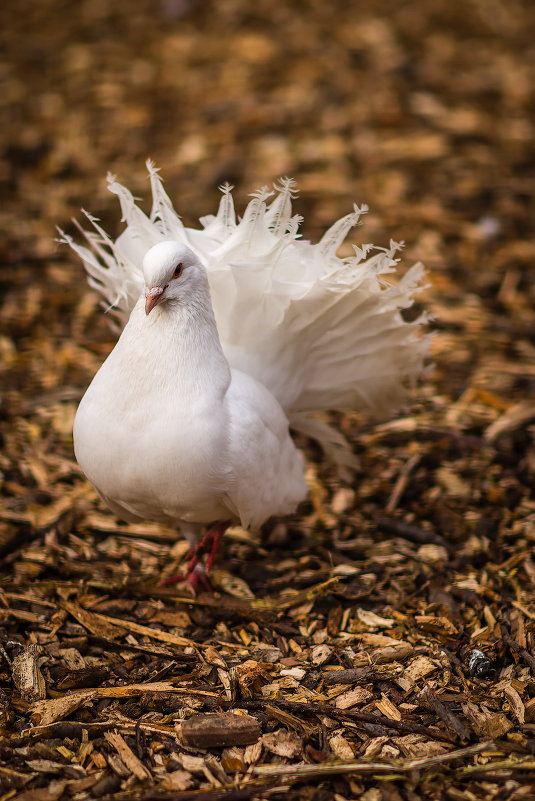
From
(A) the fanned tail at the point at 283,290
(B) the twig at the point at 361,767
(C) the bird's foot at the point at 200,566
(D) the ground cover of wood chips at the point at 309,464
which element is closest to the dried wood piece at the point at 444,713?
(D) the ground cover of wood chips at the point at 309,464

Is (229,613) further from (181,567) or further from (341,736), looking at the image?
(341,736)

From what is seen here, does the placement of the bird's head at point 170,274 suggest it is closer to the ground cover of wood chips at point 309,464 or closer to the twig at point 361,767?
the ground cover of wood chips at point 309,464

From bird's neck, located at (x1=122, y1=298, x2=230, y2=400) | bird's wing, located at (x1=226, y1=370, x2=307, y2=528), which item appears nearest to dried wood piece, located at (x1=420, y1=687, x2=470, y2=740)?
bird's wing, located at (x1=226, y1=370, x2=307, y2=528)

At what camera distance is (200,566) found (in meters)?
4.18

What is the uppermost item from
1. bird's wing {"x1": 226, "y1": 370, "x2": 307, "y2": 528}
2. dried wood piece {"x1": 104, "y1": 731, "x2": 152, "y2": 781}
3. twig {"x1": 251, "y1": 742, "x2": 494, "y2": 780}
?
bird's wing {"x1": 226, "y1": 370, "x2": 307, "y2": 528}

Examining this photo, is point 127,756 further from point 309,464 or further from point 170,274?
point 309,464

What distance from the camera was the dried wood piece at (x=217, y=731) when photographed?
9.90 ft

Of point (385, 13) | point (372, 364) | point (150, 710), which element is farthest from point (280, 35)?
point (150, 710)

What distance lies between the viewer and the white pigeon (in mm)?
3336

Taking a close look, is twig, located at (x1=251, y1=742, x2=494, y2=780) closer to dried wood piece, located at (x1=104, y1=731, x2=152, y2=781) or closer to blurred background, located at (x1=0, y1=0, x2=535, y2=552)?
dried wood piece, located at (x1=104, y1=731, x2=152, y2=781)

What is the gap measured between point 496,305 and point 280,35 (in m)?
5.20

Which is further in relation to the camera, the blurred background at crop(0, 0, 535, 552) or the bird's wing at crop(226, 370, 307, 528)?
the blurred background at crop(0, 0, 535, 552)

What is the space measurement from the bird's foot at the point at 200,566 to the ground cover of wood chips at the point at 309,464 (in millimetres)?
86

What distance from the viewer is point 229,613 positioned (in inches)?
156
